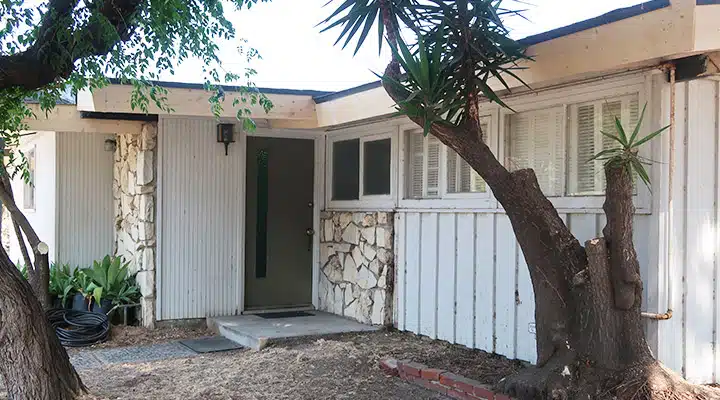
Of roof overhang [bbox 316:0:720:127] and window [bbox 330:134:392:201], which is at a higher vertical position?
roof overhang [bbox 316:0:720:127]

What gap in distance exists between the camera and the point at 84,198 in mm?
8461

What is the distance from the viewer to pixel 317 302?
8195 mm

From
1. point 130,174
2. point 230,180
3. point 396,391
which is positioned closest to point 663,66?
point 396,391

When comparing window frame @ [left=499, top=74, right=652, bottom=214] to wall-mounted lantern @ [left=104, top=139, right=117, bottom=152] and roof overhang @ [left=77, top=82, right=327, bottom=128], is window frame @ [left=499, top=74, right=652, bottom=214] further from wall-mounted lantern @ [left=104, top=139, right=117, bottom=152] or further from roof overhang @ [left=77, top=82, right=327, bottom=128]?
wall-mounted lantern @ [left=104, top=139, right=117, bottom=152]

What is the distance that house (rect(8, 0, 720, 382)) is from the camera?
4.28 metres

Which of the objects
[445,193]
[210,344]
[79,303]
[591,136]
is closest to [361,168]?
[445,193]

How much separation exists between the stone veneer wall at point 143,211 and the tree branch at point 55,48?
2699mm

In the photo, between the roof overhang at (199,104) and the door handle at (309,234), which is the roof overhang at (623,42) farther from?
the door handle at (309,234)

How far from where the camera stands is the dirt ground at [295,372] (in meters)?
4.89

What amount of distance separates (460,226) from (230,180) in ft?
9.74

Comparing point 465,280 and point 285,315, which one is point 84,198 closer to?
point 285,315

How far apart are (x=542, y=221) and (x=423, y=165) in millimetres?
2550

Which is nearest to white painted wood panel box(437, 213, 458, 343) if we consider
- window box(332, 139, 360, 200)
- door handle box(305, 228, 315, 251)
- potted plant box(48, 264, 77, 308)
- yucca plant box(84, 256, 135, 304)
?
window box(332, 139, 360, 200)

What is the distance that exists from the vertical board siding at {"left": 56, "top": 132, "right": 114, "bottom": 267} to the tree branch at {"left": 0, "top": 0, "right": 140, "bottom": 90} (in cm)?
406
